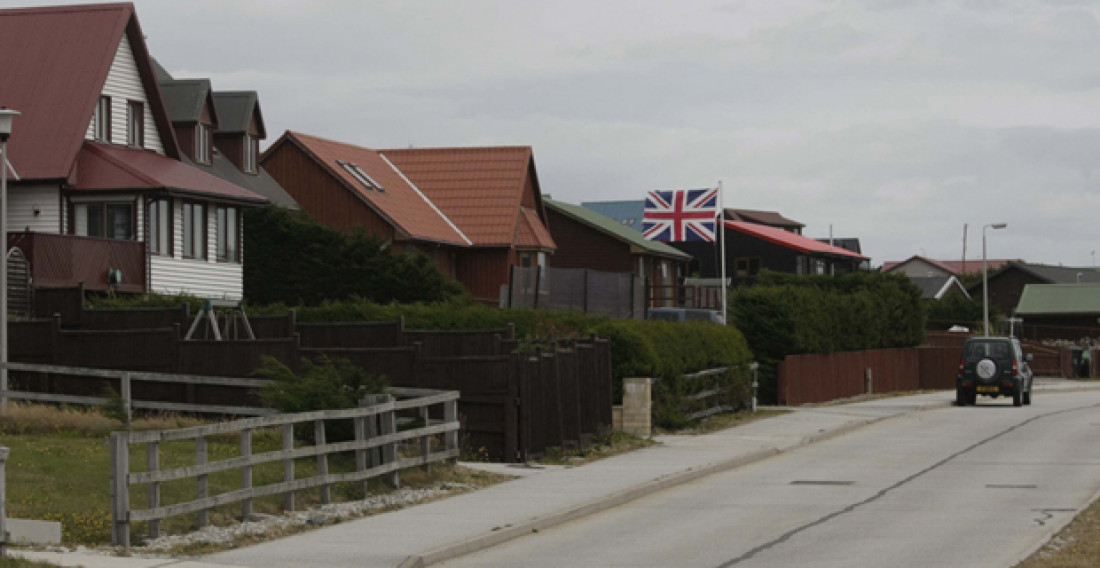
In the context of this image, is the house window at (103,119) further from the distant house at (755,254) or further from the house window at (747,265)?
the house window at (747,265)

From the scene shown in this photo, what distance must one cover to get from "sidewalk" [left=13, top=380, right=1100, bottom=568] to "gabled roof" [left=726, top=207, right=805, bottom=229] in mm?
92618

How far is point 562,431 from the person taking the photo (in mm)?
24766

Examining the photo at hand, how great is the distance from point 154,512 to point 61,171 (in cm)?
2473

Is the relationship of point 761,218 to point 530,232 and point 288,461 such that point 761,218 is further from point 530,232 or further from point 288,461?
point 288,461

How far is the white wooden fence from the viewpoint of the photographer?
45.1 ft

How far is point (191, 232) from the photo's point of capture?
134 feet

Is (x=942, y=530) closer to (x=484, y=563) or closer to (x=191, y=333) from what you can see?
Result: (x=484, y=563)

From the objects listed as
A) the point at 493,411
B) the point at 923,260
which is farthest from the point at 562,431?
the point at 923,260

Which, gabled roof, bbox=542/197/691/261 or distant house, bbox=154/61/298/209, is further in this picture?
gabled roof, bbox=542/197/691/261

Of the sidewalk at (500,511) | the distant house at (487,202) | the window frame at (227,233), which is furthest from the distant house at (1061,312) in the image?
the sidewalk at (500,511)

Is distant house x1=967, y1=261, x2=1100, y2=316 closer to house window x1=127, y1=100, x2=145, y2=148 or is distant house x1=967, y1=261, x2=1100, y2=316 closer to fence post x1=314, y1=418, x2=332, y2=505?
house window x1=127, y1=100, x2=145, y2=148

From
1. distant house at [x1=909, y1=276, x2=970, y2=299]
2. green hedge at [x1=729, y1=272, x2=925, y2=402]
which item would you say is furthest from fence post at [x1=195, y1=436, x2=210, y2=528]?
distant house at [x1=909, y1=276, x2=970, y2=299]

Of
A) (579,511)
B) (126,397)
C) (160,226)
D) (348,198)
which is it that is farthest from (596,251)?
(579,511)

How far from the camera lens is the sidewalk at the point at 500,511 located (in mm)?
13634
